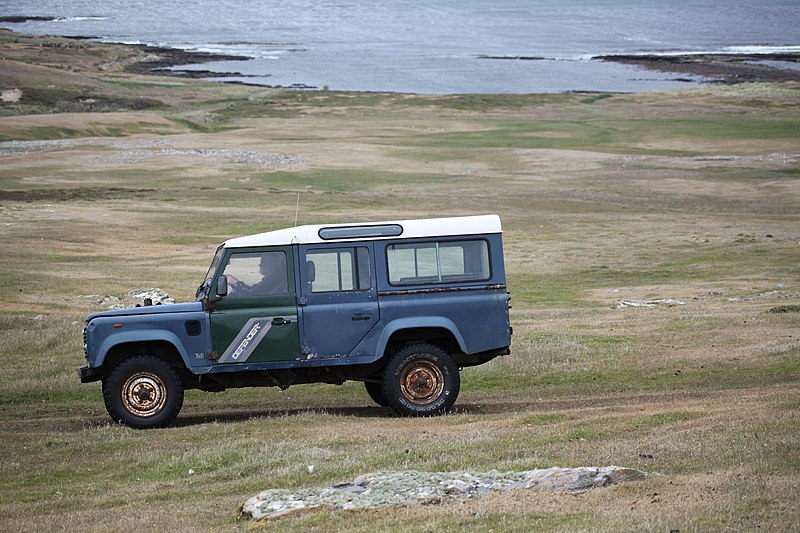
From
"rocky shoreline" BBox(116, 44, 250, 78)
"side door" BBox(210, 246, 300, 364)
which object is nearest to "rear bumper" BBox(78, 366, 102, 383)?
"side door" BBox(210, 246, 300, 364)

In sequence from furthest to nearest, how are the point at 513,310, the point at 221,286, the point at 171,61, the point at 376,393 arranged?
the point at 171,61 < the point at 513,310 < the point at 376,393 < the point at 221,286

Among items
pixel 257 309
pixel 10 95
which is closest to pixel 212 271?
pixel 257 309

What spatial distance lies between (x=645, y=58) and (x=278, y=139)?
342ft

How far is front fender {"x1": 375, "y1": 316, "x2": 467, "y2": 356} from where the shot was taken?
619 inches

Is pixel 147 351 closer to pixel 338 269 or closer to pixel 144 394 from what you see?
pixel 144 394

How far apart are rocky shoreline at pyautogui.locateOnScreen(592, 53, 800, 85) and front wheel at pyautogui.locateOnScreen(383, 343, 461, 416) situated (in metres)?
125

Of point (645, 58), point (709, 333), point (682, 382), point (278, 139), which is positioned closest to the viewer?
point (682, 382)

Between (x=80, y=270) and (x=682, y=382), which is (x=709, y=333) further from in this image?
(x=80, y=270)

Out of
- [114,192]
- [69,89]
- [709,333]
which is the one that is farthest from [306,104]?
[709,333]

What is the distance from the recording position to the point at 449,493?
10.5 m

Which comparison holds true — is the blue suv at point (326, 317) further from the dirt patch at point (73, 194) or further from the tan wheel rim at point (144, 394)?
the dirt patch at point (73, 194)

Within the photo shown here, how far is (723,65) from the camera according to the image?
155m

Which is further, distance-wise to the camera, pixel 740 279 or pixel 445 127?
pixel 445 127

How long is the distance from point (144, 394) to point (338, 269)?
3383 mm
